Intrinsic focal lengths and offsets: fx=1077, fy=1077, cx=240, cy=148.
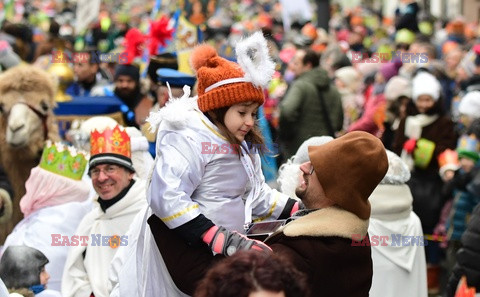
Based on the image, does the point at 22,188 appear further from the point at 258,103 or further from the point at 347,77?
the point at 347,77

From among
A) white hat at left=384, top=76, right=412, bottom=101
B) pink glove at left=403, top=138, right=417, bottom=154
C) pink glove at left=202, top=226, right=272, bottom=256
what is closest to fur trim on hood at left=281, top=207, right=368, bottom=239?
pink glove at left=202, top=226, right=272, bottom=256

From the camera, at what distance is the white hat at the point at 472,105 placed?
401 inches

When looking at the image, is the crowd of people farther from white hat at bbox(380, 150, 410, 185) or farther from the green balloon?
the green balloon

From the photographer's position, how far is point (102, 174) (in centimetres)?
678

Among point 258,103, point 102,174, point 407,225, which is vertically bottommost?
point 407,225

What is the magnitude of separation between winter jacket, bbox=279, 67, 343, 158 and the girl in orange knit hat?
6306mm

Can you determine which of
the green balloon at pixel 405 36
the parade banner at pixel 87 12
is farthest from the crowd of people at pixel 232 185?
the green balloon at pixel 405 36

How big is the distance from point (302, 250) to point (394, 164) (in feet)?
7.82

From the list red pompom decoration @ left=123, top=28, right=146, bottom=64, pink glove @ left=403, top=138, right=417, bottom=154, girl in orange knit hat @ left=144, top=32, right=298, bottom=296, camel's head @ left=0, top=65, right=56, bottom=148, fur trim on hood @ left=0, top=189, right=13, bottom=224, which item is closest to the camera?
girl in orange knit hat @ left=144, top=32, right=298, bottom=296

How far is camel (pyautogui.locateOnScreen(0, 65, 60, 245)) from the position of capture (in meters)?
8.55

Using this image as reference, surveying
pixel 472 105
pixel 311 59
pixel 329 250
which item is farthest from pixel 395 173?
pixel 311 59

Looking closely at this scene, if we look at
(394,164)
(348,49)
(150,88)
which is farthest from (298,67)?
(348,49)

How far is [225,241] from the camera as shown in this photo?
456 centimetres

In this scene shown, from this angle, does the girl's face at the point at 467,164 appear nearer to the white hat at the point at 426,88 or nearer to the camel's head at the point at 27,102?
the white hat at the point at 426,88
